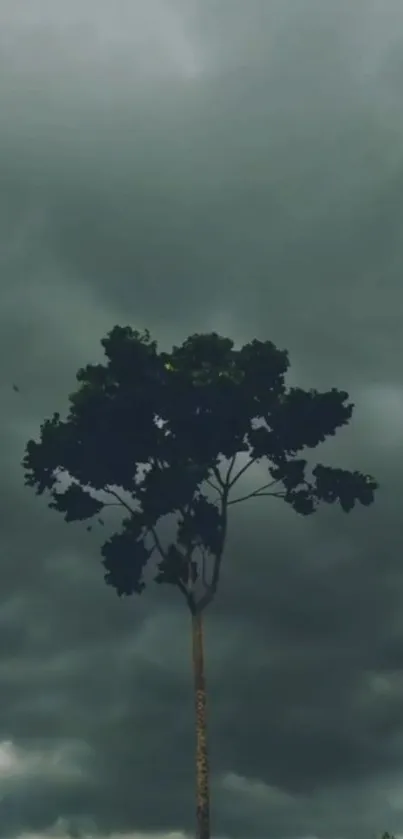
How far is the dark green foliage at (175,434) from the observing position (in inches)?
2105

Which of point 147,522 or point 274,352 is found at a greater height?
point 274,352

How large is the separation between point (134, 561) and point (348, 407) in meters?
10.9

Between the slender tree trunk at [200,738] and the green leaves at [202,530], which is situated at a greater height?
the green leaves at [202,530]

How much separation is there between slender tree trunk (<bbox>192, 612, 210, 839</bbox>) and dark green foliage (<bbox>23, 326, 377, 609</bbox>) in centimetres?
138

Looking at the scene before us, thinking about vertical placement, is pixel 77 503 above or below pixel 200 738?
above

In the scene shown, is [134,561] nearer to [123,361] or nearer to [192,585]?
[192,585]

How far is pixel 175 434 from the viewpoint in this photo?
54.0 m

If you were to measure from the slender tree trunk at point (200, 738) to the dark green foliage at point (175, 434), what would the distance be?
1380mm

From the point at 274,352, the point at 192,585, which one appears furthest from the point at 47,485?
the point at 274,352

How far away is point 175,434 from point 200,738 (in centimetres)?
1223

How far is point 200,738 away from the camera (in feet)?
165

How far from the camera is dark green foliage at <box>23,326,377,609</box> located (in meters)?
53.5

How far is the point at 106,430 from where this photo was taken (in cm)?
5378

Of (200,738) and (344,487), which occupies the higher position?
(344,487)
